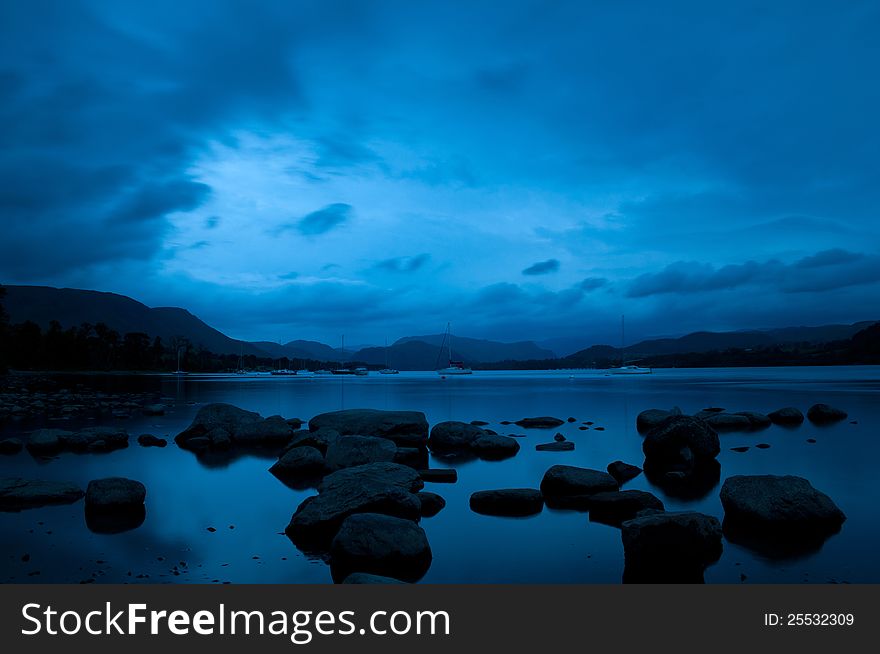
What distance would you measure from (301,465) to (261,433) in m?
8.14

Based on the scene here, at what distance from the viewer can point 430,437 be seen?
26.6 metres

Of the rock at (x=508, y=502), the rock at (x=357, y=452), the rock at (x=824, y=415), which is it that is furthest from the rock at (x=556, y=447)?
the rock at (x=824, y=415)

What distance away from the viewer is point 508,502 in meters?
14.2

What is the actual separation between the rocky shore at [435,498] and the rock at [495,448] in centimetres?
5

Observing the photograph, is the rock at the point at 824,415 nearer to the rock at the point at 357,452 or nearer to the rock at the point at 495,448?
the rock at the point at 495,448

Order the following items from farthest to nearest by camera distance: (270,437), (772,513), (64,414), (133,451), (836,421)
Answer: (64,414) < (836,421) < (270,437) < (133,451) < (772,513)

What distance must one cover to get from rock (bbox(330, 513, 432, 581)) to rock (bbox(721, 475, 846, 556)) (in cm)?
640

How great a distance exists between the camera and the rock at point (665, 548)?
948 cm

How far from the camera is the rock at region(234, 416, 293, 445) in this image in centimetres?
2620

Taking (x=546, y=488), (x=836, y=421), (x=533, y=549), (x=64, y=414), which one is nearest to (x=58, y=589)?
(x=533, y=549)

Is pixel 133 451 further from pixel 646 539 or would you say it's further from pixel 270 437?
pixel 646 539

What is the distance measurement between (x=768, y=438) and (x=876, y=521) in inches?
629

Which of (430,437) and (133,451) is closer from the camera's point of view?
(133,451)

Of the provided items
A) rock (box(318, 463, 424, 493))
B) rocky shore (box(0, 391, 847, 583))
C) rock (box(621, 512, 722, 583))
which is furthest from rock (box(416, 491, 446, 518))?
rock (box(621, 512, 722, 583))
